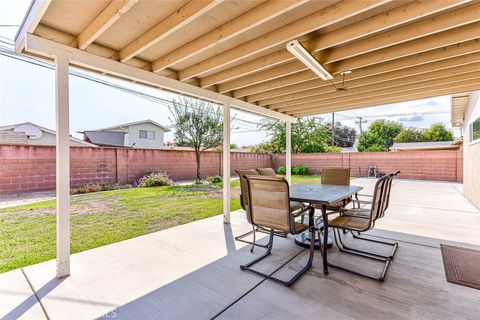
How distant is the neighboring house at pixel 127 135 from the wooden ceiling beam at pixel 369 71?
48.9 feet

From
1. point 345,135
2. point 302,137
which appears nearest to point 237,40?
point 302,137

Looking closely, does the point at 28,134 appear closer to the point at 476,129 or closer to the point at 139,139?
the point at 139,139

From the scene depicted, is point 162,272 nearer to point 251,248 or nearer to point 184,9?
point 251,248

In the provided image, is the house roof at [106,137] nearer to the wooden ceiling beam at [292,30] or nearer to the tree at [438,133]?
the wooden ceiling beam at [292,30]

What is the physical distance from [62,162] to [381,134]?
32176 mm

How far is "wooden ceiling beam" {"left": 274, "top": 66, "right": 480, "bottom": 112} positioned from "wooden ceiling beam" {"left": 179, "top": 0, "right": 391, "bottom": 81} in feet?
7.66

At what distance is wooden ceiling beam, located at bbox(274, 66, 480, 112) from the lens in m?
3.34

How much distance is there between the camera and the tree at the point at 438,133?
25.9 metres

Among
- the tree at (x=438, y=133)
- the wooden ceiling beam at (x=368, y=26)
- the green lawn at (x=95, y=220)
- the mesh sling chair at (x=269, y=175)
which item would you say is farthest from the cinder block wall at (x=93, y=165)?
the tree at (x=438, y=133)

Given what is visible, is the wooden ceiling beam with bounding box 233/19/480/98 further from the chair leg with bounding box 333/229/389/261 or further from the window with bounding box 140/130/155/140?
the window with bounding box 140/130/155/140

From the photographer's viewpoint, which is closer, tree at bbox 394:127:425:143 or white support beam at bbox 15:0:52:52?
white support beam at bbox 15:0:52:52

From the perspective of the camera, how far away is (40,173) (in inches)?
299

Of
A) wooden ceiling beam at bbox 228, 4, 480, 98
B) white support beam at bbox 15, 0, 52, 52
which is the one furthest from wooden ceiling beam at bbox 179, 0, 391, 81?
white support beam at bbox 15, 0, 52, 52

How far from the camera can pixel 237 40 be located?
263cm
